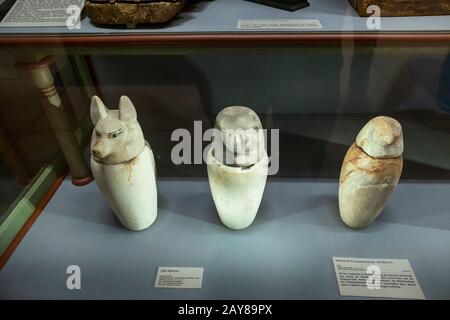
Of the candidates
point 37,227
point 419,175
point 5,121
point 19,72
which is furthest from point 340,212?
point 5,121

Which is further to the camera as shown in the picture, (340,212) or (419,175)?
(419,175)

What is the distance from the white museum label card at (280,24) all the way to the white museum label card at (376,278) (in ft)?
2.16

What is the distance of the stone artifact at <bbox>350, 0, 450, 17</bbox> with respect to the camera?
0.90 meters

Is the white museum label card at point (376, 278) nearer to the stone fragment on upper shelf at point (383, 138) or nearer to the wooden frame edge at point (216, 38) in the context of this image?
the stone fragment on upper shelf at point (383, 138)

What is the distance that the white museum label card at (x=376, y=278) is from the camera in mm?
970

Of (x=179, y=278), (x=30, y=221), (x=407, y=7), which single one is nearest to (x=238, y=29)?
(x=407, y=7)

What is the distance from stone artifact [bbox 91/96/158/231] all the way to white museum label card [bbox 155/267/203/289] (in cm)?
21

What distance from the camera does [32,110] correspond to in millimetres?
1402

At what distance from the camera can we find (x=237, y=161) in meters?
0.95

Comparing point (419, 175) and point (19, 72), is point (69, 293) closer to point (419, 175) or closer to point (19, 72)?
point (19, 72)

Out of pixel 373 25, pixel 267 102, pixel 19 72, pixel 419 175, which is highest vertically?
pixel 373 25

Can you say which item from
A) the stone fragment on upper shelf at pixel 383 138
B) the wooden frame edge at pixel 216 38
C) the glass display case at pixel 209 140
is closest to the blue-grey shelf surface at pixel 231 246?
the glass display case at pixel 209 140

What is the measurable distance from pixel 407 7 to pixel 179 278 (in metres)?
0.94
